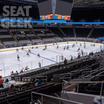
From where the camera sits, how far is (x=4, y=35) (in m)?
47.6

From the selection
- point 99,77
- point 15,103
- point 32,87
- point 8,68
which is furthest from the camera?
point 8,68

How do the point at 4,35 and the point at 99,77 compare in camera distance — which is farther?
the point at 4,35

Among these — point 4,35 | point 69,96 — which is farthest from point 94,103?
point 4,35

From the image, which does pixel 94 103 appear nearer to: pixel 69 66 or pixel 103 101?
pixel 103 101

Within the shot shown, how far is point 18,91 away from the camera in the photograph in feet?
37.2

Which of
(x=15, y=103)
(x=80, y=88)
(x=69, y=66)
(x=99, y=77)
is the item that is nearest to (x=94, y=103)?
(x=80, y=88)

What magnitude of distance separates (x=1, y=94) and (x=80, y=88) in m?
4.88

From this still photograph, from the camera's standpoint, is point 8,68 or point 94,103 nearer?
point 94,103

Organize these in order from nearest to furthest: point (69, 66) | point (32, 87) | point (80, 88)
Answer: point (80, 88), point (32, 87), point (69, 66)

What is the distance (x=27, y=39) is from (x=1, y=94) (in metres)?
38.5

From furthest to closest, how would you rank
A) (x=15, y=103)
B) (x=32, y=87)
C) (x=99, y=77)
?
(x=32, y=87), (x=15, y=103), (x=99, y=77)

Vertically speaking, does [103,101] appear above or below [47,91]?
above

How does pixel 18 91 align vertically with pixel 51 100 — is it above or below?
below

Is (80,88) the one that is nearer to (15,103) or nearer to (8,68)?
(15,103)
